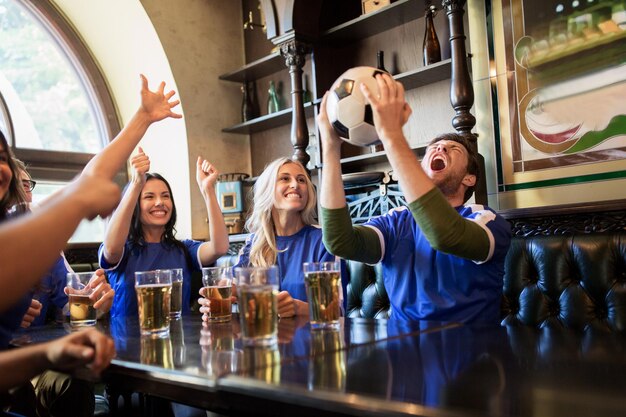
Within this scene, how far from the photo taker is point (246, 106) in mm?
4598

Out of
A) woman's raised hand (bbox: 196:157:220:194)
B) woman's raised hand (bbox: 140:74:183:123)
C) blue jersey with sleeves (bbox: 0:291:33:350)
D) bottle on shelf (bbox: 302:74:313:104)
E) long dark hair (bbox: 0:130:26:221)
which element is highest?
bottle on shelf (bbox: 302:74:313:104)

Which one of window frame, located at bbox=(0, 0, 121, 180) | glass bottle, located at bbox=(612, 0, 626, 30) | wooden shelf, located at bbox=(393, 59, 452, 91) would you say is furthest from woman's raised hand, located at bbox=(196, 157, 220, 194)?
window frame, located at bbox=(0, 0, 121, 180)

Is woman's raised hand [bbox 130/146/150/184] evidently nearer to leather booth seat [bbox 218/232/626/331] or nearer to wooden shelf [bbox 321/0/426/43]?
leather booth seat [bbox 218/232/626/331]

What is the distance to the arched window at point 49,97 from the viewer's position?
4.07m

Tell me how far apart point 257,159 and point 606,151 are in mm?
2703

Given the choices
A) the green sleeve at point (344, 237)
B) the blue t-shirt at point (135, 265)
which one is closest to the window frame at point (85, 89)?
the blue t-shirt at point (135, 265)

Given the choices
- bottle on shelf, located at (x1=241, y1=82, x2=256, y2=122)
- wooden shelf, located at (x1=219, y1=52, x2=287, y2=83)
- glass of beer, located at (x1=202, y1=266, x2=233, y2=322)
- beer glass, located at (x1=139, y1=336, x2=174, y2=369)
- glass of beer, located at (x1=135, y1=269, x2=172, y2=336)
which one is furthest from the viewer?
bottle on shelf, located at (x1=241, y1=82, x2=256, y2=122)

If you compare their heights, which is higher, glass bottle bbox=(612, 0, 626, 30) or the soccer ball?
glass bottle bbox=(612, 0, 626, 30)

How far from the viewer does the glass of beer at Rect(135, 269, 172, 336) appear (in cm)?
132

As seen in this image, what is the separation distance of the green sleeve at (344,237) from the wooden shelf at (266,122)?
7.37ft

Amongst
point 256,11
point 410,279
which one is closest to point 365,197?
point 410,279

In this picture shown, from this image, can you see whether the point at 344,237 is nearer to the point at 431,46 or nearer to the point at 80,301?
the point at 80,301

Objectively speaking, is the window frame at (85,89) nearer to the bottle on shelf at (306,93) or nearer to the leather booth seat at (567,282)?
the bottle on shelf at (306,93)

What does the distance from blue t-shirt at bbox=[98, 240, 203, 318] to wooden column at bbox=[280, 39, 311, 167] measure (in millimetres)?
1340
